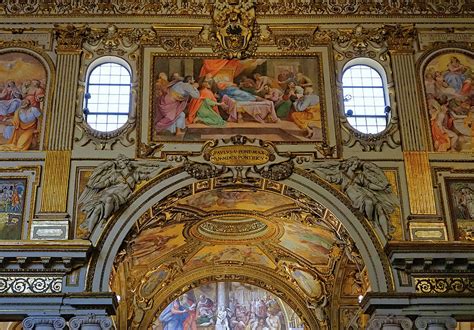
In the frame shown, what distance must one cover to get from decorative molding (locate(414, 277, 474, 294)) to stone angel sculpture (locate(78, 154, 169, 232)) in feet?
21.5

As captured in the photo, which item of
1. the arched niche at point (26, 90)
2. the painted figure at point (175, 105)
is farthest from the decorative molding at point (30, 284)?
the painted figure at point (175, 105)

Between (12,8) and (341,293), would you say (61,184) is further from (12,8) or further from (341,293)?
(341,293)

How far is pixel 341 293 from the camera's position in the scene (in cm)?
2723

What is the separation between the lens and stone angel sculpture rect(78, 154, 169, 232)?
70.8ft

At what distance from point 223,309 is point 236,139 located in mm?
12875

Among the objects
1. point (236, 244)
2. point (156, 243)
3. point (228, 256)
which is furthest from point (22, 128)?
point (228, 256)

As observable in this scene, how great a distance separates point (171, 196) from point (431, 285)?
6.36 meters

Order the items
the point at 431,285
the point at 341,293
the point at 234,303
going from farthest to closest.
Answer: the point at 234,303 < the point at 341,293 < the point at 431,285

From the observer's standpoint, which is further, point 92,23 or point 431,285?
point 92,23

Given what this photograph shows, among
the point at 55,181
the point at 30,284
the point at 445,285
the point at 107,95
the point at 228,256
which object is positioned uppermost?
the point at 107,95

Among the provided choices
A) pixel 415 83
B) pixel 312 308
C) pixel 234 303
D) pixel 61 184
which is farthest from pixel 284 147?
pixel 234 303

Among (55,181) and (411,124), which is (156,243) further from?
(411,124)

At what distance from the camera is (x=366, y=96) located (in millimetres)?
23625

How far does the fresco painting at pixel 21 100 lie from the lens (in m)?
22.5
